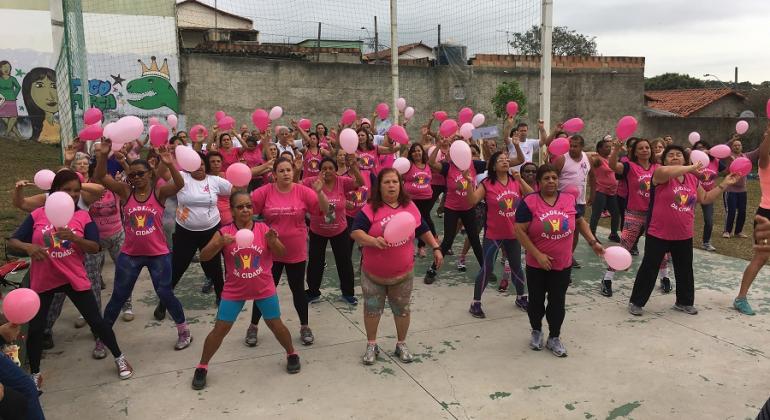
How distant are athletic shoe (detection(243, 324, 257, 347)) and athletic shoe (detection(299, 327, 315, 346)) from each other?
371 millimetres

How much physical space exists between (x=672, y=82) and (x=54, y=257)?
54.6 m

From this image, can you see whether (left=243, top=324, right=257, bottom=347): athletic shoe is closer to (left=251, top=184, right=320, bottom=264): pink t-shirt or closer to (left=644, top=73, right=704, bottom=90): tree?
(left=251, top=184, right=320, bottom=264): pink t-shirt

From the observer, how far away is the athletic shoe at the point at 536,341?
4.40m

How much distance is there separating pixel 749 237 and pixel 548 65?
415 centimetres

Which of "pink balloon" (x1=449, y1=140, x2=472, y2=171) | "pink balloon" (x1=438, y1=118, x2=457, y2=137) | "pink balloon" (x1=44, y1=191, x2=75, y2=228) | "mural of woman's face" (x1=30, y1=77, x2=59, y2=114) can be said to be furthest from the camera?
"mural of woman's face" (x1=30, y1=77, x2=59, y2=114)

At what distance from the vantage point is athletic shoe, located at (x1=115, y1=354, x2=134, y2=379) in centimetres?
396

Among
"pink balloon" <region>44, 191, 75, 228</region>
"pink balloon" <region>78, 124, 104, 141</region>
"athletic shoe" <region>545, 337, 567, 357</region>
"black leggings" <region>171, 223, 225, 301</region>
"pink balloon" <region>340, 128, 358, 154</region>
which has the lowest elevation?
"athletic shoe" <region>545, 337, 567, 357</region>

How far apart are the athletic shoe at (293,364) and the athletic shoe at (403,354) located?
752 mm

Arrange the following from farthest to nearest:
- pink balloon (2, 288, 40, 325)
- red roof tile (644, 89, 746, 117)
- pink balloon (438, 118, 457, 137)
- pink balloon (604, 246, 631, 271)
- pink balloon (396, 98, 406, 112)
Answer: red roof tile (644, 89, 746, 117), pink balloon (396, 98, 406, 112), pink balloon (438, 118, 457, 137), pink balloon (604, 246, 631, 271), pink balloon (2, 288, 40, 325)

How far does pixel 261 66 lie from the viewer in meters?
17.1

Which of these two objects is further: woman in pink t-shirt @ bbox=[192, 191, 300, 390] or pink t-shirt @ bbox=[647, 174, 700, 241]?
pink t-shirt @ bbox=[647, 174, 700, 241]

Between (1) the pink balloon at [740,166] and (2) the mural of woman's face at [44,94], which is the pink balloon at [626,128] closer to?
(1) the pink balloon at [740,166]

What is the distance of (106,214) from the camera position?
5.03m

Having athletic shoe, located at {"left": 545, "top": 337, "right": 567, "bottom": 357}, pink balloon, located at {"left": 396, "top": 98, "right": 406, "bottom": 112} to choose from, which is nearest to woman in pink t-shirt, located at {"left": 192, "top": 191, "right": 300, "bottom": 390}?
athletic shoe, located at {"left": 545, "top": 337, "right": 567, "bottom": 357}
